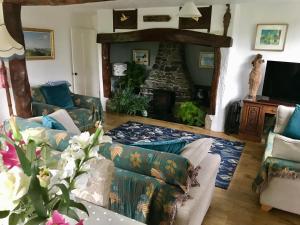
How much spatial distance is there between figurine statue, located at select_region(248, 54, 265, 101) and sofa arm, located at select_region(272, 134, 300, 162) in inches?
86.6

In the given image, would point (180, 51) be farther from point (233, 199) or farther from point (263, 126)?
point (233, 199)

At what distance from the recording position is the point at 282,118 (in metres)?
3.59

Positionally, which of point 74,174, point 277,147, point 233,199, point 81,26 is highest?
point 81,26

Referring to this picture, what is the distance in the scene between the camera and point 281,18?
4.24m

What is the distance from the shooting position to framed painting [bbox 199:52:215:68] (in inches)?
Result: 231

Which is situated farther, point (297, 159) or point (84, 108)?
point (84, 108)

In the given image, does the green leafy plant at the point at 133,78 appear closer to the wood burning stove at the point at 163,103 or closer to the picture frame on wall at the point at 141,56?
the picture frame on wall at the point at 141,56

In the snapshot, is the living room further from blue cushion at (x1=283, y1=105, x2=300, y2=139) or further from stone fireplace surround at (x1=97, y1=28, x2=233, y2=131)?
blue cushion at (x1=283, y1=105, x2=300, y2=139)

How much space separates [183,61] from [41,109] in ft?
11.6

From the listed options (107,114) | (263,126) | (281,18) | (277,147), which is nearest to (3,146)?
(277,147)

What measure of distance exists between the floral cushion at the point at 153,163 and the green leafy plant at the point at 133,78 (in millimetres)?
4420

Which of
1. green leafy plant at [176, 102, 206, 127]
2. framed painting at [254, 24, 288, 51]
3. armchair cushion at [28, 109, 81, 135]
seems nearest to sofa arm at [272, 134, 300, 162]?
armchair cushion at [28, 109, 81, 135]

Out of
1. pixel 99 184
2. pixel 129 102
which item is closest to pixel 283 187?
pixel 99 184

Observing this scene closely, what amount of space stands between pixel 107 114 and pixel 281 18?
4.08 meters
